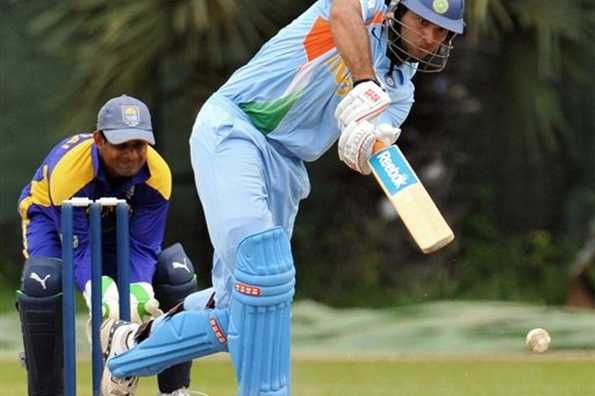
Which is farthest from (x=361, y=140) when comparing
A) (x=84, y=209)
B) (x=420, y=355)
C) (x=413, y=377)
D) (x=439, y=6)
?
(x=420, y=355)

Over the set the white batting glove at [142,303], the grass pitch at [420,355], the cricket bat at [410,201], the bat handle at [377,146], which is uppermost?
the bat handle at [377,146]

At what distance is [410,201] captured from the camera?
457 cm

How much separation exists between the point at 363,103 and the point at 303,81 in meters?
0.31

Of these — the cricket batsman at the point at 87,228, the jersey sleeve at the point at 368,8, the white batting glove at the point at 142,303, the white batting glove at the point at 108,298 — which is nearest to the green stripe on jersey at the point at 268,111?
the jersey sleeve at the point at 368,8

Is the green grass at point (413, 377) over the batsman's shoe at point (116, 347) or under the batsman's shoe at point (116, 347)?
under

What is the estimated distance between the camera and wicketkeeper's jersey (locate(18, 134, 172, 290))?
5555 millimetres

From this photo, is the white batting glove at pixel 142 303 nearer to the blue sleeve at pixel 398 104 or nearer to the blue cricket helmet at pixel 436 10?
the blue sleeve at pixel 398 104

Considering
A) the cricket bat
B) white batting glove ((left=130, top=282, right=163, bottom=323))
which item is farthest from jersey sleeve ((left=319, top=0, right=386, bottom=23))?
white batting glove ((left=130, top=282, right=163, bottom=323))

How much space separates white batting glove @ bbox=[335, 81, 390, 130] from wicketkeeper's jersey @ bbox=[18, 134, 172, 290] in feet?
3.87

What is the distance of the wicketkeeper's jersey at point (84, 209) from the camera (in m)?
5.55

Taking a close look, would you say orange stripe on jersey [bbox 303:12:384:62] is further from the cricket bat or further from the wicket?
the wicket

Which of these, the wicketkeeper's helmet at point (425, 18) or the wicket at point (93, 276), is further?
the wicket at point (93, 276)

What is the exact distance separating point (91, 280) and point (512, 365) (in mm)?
2727

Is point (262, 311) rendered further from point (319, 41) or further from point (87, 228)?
point (87, 228)
